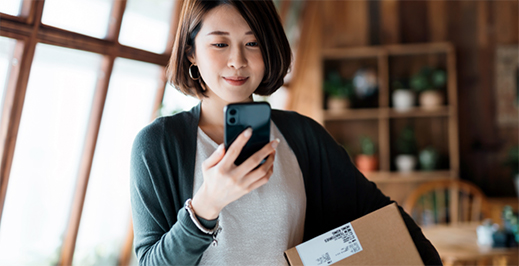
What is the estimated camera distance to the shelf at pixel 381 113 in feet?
12.8

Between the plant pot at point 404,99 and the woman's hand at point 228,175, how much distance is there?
3584 millimetres

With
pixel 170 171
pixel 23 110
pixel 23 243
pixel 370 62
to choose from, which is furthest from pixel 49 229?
pixel 370 62

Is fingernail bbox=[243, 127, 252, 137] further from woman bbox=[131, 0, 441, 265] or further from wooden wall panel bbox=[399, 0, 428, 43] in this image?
wooden wall panel bbox=[399, 0, 428, 43]

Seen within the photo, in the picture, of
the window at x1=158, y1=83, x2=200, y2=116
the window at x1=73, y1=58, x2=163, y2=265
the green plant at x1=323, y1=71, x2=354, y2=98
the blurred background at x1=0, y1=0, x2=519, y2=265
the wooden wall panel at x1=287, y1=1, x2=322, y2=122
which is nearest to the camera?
the blurred background at x1=0, y1=0, x2=519, y2=265

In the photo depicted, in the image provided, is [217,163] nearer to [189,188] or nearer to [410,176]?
[189,188]

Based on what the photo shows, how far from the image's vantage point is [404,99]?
397 cm

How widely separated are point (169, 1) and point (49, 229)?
171cm

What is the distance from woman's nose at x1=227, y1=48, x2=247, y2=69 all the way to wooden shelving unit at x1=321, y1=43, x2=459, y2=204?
133 inches

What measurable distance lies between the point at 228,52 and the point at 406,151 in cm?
358

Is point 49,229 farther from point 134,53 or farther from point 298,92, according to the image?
point 298,92

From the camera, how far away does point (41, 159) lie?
2.37 meters

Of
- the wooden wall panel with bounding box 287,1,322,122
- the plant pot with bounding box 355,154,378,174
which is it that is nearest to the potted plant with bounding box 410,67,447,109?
the plant pot with bounding box 355,154,378,174

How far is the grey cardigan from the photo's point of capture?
2.40 feet

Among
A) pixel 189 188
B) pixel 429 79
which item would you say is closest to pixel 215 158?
pixel 189 188
